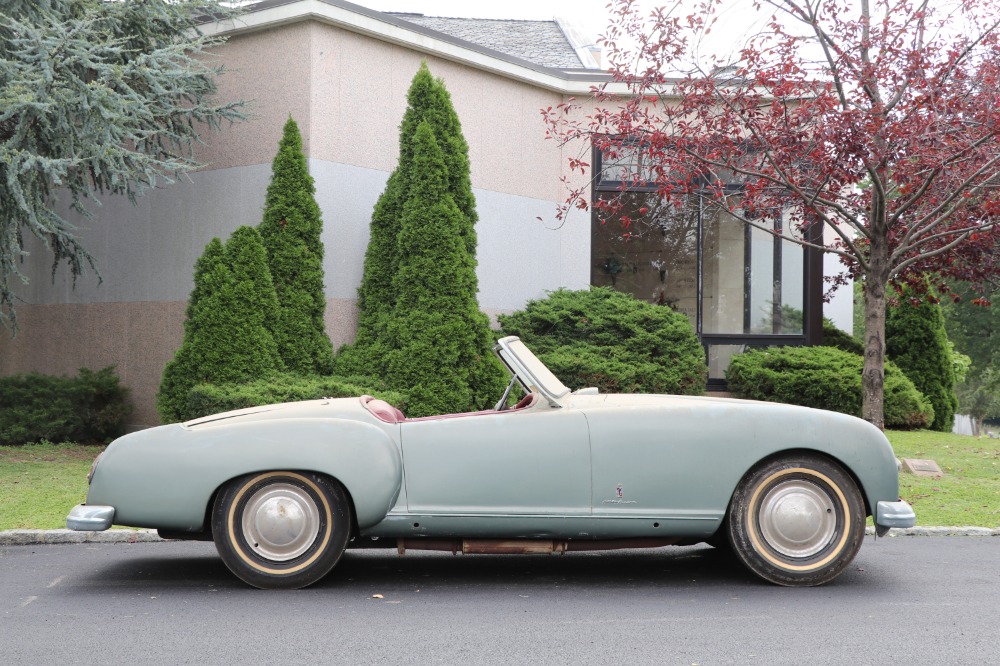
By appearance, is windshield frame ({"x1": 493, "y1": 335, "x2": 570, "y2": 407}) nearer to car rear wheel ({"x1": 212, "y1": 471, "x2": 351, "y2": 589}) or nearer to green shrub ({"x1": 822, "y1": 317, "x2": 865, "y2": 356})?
car rear wheel ({"x1": 212, "y1": 471, "x2": 351, "y2": 589})

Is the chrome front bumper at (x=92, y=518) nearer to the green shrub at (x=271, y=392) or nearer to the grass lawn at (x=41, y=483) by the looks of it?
the grass lawn at (x=41, y=483)

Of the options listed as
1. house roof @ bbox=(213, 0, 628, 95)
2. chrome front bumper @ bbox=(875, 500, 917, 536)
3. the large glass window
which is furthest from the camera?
the large glass window

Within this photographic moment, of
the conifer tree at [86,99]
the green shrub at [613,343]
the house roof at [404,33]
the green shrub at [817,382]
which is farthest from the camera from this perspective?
the green shrub at [817,382]

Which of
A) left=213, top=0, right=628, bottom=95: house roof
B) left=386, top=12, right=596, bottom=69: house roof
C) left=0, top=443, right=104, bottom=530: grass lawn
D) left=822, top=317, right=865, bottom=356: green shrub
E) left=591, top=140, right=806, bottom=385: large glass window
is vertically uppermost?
left=386, top=12, right=596, bottom=69: house roof

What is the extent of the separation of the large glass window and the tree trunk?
5.89 metres

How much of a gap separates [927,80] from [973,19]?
105 centimetres

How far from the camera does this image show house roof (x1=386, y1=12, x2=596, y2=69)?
17.7 m

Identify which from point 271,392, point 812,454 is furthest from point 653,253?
point 812,454

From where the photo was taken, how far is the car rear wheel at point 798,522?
5.27m

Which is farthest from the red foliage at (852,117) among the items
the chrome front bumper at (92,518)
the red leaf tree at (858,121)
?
the chrome front bumper at (92,518)

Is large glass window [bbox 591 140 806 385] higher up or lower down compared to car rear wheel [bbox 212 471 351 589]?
higher up

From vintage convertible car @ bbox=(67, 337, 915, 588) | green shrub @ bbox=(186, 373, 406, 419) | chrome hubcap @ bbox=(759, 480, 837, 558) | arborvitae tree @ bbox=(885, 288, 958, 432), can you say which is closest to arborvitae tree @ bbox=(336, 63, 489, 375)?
green shrub @ bbox=(186, 373, 406, 419)

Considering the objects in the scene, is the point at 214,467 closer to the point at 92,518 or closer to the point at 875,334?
the point at 92,518

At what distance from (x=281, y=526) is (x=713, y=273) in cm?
1226
